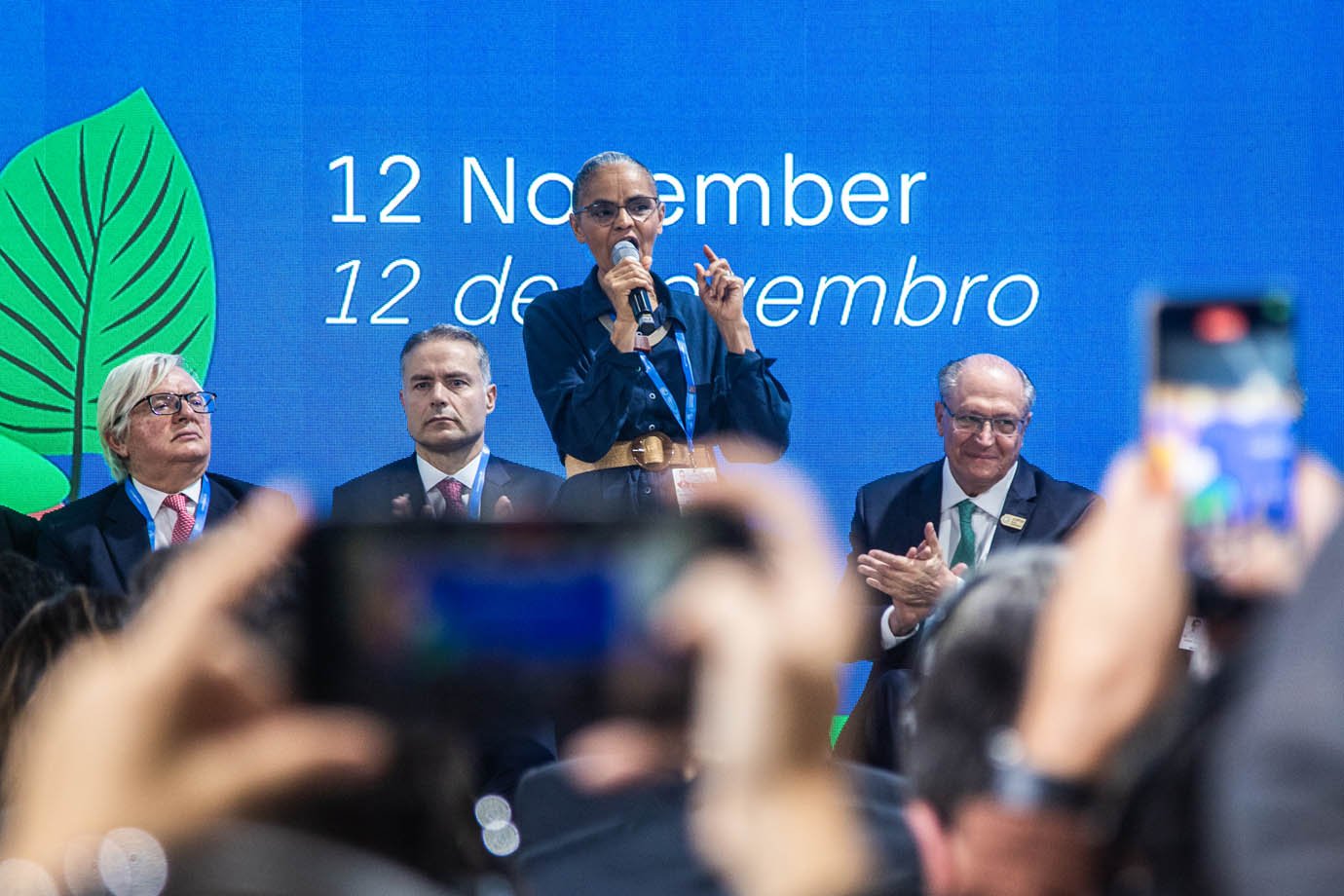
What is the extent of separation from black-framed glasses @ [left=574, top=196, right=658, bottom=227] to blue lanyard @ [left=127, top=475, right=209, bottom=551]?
129cm

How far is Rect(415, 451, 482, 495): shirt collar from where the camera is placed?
155 inches

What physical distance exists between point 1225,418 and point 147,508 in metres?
3.28

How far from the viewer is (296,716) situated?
98 cm

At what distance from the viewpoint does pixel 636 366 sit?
372cm

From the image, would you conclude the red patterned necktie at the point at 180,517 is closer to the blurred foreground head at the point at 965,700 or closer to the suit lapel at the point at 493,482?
the suit lapel at the point at 493,482

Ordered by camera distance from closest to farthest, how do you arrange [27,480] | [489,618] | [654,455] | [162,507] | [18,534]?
[489,618]
[18,534]
[162,507]
[654,455]
[27,480]

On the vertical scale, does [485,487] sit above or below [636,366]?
below

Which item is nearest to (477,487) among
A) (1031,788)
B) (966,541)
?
(966,541)

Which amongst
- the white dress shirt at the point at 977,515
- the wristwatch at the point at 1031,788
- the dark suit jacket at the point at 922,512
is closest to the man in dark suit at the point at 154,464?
the dark suit jacket at the point at 922,512

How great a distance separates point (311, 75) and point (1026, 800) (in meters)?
4.22

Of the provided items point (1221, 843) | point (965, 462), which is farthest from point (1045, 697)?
point (965, 462)

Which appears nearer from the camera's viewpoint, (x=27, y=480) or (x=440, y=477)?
(x=440, y=477)

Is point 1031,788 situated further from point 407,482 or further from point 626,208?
point 407,482

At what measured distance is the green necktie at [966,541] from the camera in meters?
3.86
